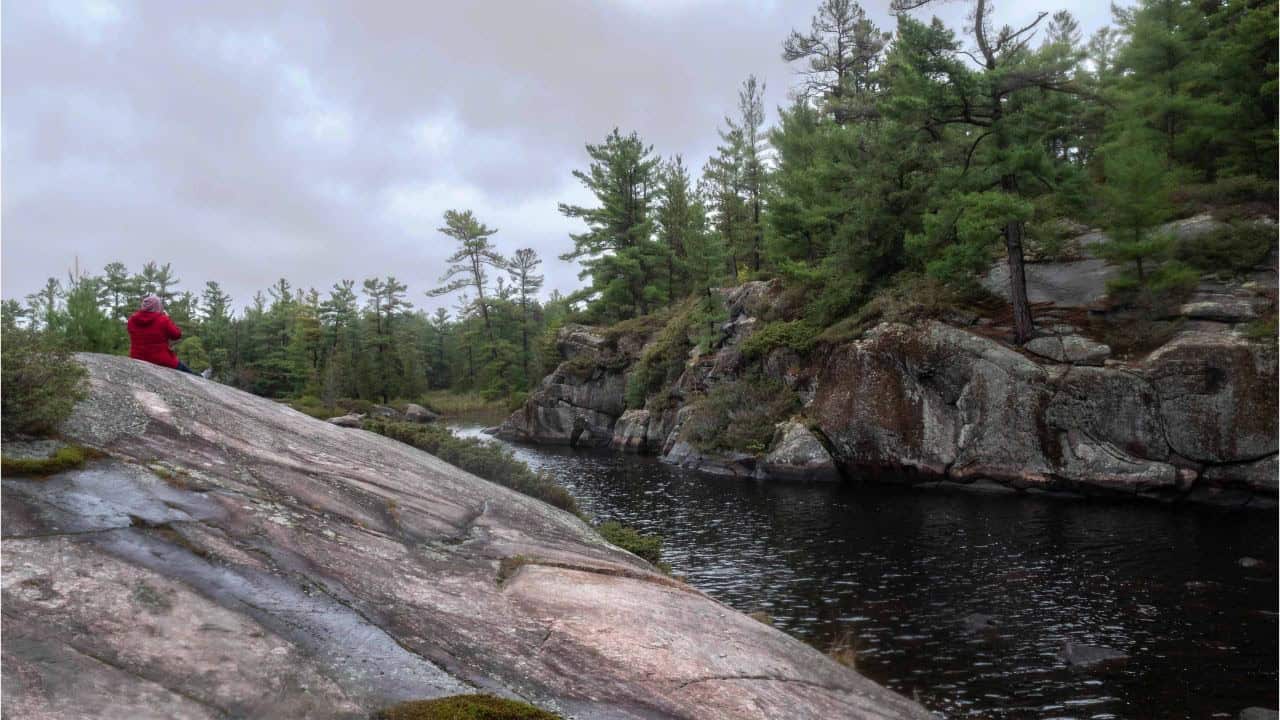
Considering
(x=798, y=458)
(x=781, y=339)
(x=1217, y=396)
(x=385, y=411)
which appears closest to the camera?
(x=1217, y=396)

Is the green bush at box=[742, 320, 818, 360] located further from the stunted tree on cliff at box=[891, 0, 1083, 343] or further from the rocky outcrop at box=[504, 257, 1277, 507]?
the stunted tree on cliff at box=[891, 0, 1083, 343]

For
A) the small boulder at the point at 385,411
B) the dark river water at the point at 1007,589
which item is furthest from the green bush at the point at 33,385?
the small boulder at the point at 385,411

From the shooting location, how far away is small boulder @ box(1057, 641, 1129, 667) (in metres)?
9.88

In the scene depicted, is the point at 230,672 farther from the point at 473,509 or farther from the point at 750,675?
the point at 473,509

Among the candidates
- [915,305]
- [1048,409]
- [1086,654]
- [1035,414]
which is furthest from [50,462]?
[915,305]

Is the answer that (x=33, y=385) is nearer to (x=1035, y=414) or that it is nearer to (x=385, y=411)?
(x=1035, y=414)

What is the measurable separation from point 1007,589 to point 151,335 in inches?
627

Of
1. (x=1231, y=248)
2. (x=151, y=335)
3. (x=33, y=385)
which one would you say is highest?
(x=1231, y=248)

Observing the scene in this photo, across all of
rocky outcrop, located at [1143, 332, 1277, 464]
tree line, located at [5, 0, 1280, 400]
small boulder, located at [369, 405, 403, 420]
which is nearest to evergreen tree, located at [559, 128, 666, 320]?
tree line, located at [5, 0, 1280, 400]

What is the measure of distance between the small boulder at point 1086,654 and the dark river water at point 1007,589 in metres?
0.15

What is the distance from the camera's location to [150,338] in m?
12.0

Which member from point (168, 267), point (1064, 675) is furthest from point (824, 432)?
point (168, 267)

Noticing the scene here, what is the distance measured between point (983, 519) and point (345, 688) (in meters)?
18.2

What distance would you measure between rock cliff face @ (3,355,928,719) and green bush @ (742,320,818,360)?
23539mm
